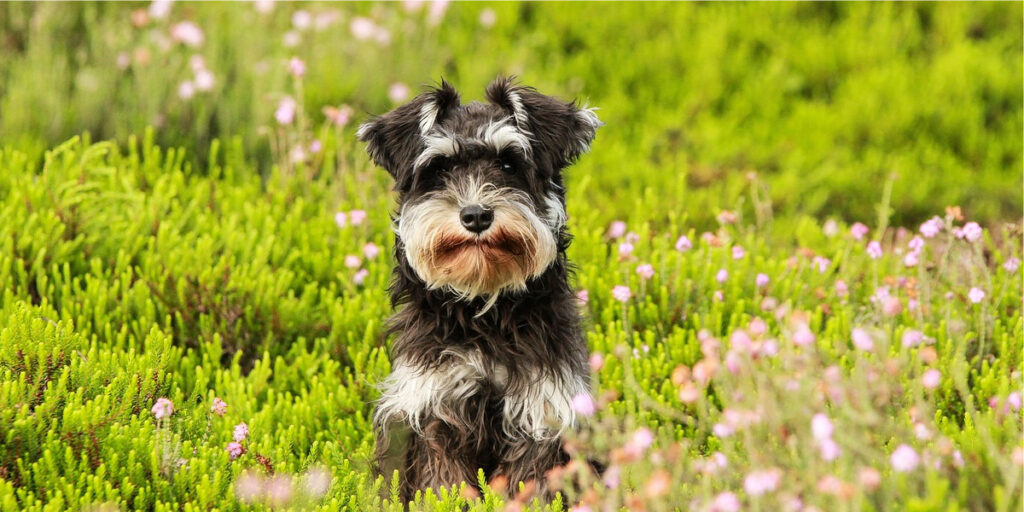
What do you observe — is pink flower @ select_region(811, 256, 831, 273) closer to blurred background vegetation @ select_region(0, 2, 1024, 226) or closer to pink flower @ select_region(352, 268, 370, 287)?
blurred background vegetation @ select_region(0, 2, 1024, 226)

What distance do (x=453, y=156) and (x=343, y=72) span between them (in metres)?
5.65

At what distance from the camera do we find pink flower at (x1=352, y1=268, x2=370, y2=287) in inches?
238

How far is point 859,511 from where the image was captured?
109 inches

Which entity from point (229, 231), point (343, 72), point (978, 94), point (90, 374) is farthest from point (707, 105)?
point (90, 374)

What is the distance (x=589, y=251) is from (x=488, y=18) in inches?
189

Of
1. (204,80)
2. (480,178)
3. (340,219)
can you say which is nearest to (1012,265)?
(480,178)

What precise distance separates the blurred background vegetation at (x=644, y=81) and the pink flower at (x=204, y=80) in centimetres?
3

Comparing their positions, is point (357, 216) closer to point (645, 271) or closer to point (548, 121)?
point (645, 271)

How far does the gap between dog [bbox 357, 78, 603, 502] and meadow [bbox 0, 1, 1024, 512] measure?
0.20 m

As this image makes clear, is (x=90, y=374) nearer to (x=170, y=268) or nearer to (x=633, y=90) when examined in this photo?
(x=170, y=268)

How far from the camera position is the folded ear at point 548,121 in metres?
4.33

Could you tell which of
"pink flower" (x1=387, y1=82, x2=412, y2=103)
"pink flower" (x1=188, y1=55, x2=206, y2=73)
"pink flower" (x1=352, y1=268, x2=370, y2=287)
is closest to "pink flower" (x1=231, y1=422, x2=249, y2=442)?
"pink flower" (x1=352, y1=268, x2=370, y2=287)

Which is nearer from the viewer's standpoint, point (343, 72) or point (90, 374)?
point (90, 374)

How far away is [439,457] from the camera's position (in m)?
4.45
